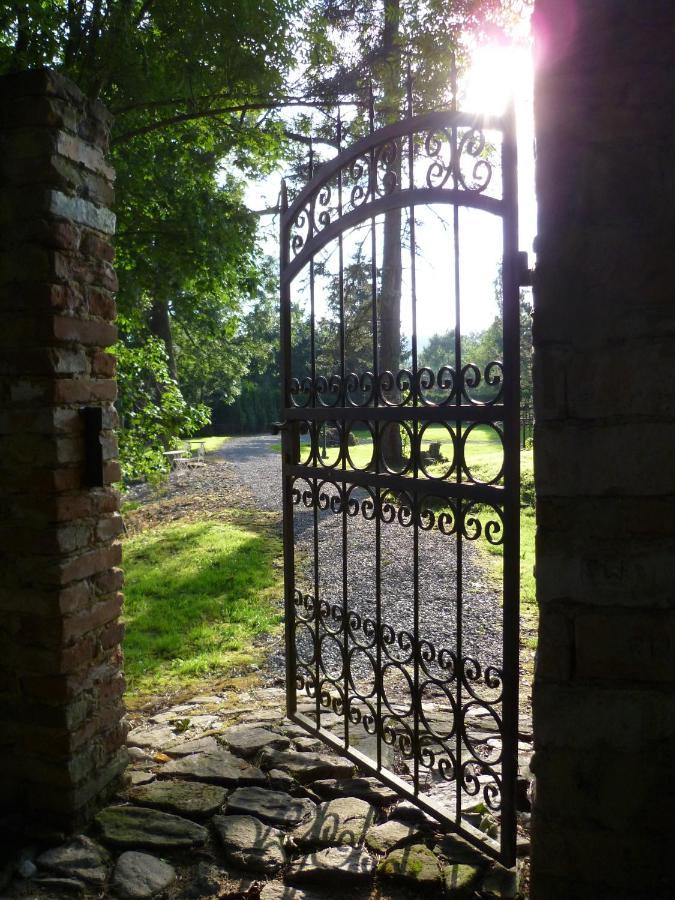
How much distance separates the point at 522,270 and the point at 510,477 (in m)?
0.68

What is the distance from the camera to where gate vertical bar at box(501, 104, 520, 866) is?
7.42 ft

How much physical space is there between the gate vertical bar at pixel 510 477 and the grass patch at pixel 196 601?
2.43 metres

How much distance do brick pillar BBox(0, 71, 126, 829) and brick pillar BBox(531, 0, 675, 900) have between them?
166cm

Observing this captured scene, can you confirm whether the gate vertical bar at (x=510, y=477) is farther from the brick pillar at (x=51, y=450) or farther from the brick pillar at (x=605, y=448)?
the brick pillar at (x=51, y=450)

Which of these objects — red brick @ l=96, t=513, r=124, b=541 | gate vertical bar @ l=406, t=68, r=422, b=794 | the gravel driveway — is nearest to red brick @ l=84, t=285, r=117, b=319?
red brick @ l=96, t=513, r=124, b=541

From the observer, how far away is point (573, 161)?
1.96 m

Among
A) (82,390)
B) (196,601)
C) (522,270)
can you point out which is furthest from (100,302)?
(196,601)

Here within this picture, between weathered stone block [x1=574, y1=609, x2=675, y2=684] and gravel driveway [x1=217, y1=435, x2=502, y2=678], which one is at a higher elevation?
weathered stone block [x1=574, y1=609, x2=675, y2=684]

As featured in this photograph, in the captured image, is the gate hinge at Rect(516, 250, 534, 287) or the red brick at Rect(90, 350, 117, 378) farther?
the red brick at Rect(90, 350, 117, 378)

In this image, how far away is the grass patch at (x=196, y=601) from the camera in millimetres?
4598

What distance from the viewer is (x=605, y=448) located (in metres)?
1.96

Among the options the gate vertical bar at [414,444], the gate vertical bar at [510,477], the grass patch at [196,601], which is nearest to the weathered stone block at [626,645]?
the gate vertical bar at [510,477]

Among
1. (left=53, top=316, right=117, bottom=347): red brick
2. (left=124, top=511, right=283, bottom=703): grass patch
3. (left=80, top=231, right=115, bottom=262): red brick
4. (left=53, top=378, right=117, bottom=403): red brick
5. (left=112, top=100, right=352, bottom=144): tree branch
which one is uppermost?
(left=112, top=100, right=352, bottom=144): tree branch

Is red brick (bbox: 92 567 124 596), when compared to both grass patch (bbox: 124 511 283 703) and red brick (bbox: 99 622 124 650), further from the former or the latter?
grass patch (bbox: 124 511 283 703)
